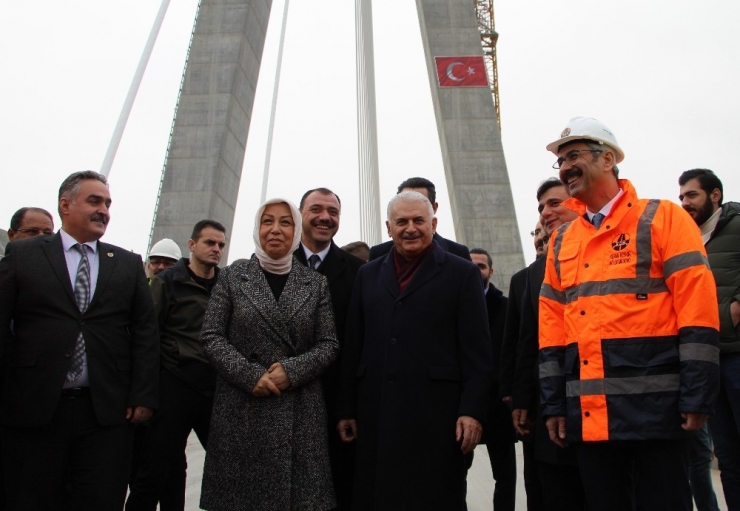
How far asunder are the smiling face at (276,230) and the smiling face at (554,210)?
3.96 feet

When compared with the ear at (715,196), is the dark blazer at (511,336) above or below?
below

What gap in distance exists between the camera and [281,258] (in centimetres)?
283

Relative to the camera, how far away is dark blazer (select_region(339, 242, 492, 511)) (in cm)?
244

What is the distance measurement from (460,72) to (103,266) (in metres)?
10.7

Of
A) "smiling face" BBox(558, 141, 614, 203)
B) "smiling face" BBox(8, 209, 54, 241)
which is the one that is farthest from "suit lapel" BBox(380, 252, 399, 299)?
"smiling face" BBox(8, 209, 54, 241)

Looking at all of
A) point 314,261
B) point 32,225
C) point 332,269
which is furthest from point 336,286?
point 32,225

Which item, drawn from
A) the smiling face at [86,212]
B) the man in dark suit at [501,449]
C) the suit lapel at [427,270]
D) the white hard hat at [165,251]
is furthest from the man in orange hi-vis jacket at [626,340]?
the white hard hat at [165,251]

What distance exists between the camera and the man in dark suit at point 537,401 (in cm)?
251

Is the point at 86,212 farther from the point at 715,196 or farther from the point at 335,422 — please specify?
the point at 715,196

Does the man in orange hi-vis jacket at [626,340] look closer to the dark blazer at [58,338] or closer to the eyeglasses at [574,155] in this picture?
the eyeglasses at [574,155]

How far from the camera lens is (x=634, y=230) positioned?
216 cm

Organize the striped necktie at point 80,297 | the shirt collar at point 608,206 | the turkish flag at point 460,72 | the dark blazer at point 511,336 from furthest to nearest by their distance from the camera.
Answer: the turkish flag at point 460,72 < the dark blazer at point 511,336 < the striped necktie at point 80,297 < the shirt collar at point 608,206

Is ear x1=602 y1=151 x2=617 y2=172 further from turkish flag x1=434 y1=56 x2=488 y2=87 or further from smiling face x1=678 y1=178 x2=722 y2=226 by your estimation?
turkish flag x1=434 y1=56 x2=488 y2=87

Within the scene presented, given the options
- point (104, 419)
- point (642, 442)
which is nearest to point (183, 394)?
point (104, 419)
